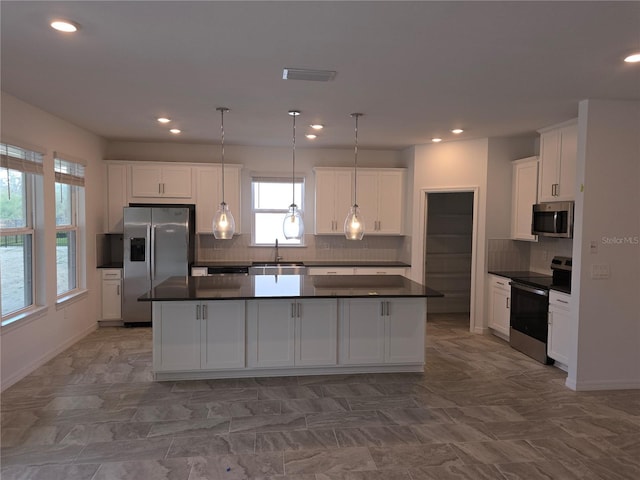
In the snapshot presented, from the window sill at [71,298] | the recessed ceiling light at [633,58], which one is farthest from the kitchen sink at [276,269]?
the recessed ceiling light at [633,58]

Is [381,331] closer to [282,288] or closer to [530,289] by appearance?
[282,288]

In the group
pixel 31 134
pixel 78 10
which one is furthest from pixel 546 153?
pixel 31 134

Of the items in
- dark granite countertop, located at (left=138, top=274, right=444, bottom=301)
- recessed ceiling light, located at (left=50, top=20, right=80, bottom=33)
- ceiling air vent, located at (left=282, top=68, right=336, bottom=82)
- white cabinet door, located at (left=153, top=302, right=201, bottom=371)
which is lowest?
white cabinet door, located at (left=153, top=302, right=201, bottom=371)

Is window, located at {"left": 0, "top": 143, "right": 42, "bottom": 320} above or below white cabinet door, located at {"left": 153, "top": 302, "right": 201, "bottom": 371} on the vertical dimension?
above

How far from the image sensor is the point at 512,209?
5.92 metres

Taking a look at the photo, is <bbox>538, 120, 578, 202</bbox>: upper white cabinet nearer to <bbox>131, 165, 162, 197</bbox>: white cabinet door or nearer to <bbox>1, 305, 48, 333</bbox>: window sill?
<bbox>131, 165, 162, 197</bbox>: white cabinet door

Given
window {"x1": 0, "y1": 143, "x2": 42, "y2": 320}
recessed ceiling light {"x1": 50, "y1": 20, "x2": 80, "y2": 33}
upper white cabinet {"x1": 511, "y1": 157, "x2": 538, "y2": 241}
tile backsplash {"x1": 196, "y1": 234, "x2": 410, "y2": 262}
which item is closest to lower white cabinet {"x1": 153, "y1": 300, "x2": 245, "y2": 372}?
window {"x1": 0, "y1": 143, "x2": 42, "y2": 320}

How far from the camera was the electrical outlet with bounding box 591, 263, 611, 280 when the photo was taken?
4.04 m

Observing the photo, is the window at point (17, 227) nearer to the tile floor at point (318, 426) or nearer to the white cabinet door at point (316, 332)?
the tile floor at point (318, 426)

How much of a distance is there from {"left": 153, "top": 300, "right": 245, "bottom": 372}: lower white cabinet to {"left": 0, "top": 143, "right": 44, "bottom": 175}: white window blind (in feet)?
5.88

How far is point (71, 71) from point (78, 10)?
3.81ft

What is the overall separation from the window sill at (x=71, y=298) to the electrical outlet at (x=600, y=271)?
18.2 feet

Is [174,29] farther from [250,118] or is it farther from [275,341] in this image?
[275,341]

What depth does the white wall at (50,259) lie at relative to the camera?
4.05m
